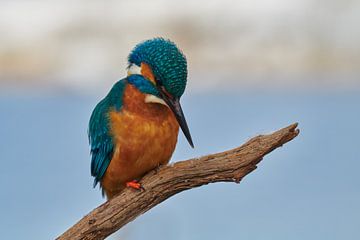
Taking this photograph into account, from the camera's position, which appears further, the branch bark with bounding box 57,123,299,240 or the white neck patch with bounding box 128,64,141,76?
the white neck patch with bounding box 128,64,141,76

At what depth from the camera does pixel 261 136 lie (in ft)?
6.79

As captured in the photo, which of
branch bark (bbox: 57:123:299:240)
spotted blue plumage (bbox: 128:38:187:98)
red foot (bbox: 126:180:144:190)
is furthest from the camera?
red foot (bbox: 126:180:144:190)

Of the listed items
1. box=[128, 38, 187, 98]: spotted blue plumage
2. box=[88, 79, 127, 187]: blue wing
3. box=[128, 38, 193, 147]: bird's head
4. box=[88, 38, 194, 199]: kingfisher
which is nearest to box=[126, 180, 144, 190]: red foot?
box=[88, 38, 194, 199]: kingfisher

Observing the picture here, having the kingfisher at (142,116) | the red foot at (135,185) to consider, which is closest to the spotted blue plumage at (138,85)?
the kingfisher at (142,116)

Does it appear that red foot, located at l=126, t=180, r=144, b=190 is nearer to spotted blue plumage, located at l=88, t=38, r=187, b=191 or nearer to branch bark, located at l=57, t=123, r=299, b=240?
branch bark, located at l=57, t=123, r=299, b=240

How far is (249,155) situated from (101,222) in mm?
685

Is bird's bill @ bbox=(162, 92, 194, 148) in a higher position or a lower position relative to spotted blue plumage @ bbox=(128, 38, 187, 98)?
lower

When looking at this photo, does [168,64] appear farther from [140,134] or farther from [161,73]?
[140,134]

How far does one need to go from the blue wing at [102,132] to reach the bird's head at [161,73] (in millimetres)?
102

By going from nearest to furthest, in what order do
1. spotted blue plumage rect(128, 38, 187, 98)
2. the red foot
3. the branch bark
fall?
the branch bark < spotted blue plumage rect(128, 38, 187, 98) < the red foot

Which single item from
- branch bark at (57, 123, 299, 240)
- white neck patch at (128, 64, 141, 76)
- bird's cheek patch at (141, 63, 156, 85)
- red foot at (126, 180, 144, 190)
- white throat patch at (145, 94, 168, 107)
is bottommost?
branch bark at (57, 123, 299, 240)

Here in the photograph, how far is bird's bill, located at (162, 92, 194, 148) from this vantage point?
2215 mm

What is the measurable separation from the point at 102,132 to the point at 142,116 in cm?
21

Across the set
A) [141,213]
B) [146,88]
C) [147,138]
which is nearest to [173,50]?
[146,88]
